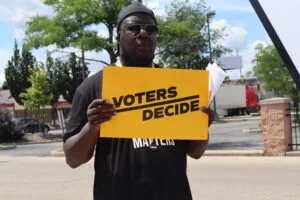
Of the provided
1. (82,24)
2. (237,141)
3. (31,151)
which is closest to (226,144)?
(237,141)

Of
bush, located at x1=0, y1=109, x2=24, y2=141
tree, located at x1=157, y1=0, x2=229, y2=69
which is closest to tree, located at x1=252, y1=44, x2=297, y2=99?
tree, located at x1=157, y1=0, x2=229, y2=69

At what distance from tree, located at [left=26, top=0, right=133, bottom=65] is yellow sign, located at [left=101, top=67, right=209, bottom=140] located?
16795 millimetres

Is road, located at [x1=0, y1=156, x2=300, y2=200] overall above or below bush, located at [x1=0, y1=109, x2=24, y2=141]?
below

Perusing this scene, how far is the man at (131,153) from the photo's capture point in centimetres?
215

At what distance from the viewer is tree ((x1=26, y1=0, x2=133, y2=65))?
62.3 ft

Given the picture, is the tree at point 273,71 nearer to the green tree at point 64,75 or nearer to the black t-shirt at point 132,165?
the green tree at point 64,75

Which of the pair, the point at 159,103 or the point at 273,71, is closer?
the point at 159,103

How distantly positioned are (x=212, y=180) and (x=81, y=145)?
8.38 m

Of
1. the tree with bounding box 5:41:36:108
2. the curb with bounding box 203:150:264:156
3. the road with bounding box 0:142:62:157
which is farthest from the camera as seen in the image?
the tree with bounding box 5:41:36:108

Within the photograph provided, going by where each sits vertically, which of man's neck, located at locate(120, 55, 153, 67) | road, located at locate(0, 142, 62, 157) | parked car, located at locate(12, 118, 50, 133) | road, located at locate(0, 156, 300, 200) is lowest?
road, located at locate(0, 142, 62, 157)

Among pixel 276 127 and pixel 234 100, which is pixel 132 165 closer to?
pixel 276 127

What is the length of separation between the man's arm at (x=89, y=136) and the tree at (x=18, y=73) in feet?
178

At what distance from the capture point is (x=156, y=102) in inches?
83.4

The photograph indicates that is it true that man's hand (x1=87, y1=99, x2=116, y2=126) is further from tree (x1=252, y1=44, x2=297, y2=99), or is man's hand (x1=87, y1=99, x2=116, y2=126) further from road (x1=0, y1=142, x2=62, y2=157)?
tree (x1=252, y1=44, x2=297, y2=99)
